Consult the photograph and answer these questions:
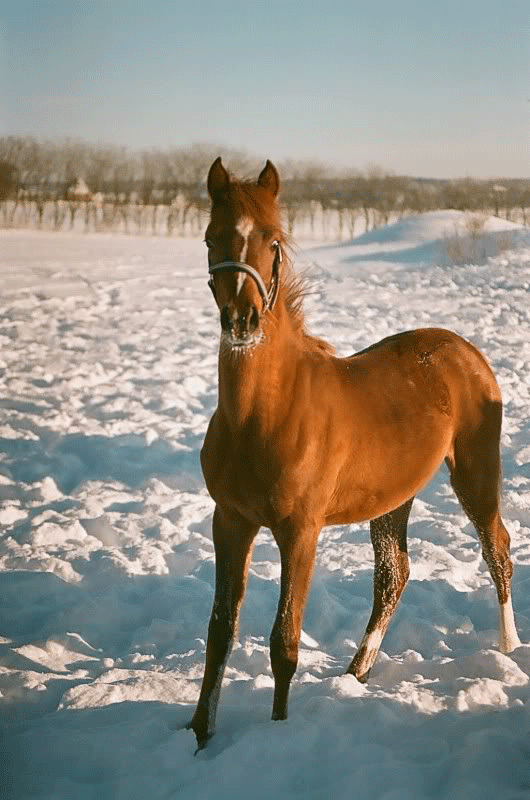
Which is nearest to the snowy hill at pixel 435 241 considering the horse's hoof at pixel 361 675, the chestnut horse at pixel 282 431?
the chestnut horse at pixel 282 431

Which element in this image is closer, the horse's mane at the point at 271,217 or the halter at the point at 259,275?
the halter at the point at 259,275

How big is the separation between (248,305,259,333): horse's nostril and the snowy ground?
1315mm

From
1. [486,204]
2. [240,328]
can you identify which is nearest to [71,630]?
[240,328]

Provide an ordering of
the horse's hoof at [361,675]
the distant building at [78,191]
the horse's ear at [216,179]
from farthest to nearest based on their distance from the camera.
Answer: the distant building at [78,191] → the horse's hoof at [361,675] → the horse's ear at [216,179]

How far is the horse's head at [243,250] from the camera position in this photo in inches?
89.8

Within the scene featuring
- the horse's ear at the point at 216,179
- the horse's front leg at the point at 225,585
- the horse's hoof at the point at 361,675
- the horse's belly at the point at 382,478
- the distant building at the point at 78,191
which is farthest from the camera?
the distant building at the point at 78,191

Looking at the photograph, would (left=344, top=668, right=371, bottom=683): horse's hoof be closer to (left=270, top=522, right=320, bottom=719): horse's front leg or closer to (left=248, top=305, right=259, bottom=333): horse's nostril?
(left=270, top=522, right=320, bottom=719): horse's front leg

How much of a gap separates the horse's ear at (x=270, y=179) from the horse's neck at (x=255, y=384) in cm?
47

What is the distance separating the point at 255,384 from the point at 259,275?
0.42m

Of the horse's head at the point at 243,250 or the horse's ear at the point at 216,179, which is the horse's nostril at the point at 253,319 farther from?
the horse's ear at the point at 216,179

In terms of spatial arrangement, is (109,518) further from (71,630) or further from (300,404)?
(300,404)

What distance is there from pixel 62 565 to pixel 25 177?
3.28 m

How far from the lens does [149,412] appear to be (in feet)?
22.5

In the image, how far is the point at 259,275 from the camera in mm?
2383
